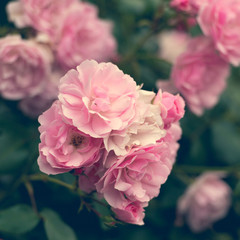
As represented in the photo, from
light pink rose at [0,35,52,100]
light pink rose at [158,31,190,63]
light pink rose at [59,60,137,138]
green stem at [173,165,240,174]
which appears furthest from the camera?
light pink rose at [158,31,190,63]

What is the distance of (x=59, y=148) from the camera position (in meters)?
0.73

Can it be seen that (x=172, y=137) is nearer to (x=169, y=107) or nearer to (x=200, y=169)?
(x=169, y=107)

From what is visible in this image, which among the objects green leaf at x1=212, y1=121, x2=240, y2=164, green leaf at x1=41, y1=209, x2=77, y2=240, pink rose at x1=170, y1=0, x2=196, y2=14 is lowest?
green leaf at x1=212, y1=121, x2=240, y2=164

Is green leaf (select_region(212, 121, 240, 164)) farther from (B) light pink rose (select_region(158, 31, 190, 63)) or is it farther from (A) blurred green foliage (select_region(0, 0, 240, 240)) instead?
(B) light pink rose (select_region(158, 31, 190, 63))

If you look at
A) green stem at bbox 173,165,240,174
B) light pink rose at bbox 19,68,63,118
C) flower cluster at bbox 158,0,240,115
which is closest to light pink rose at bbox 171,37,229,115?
flower cluster at bbox 158,0,240,115

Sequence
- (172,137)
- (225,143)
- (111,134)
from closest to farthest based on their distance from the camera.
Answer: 1. (111,134)
2. (172,137)
3. (225,143)

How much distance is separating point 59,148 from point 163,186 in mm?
614

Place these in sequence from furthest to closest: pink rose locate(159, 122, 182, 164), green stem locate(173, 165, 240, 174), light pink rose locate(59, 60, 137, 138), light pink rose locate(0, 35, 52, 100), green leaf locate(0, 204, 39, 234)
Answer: green stem locate(173, 165, 240, 174) < light pink rose locate(0, 35, 52, 100) < green leaf locate(0, 204, 39, 234) < pink rose locate(159, 122, 182, 164) < light pink rose locate(59, 60, 137, 138)

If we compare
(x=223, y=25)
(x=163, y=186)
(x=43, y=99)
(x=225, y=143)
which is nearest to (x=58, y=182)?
(x=43, y=99)

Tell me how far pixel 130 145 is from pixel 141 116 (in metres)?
0.05

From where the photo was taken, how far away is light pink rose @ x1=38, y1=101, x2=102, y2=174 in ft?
2.34

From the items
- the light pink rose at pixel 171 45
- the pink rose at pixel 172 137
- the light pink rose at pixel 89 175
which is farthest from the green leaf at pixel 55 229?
the light pink rose at pixel 171 45

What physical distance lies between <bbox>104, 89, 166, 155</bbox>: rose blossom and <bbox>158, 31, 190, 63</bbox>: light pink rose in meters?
0.84

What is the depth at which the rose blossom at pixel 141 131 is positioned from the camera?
0.71 metres
